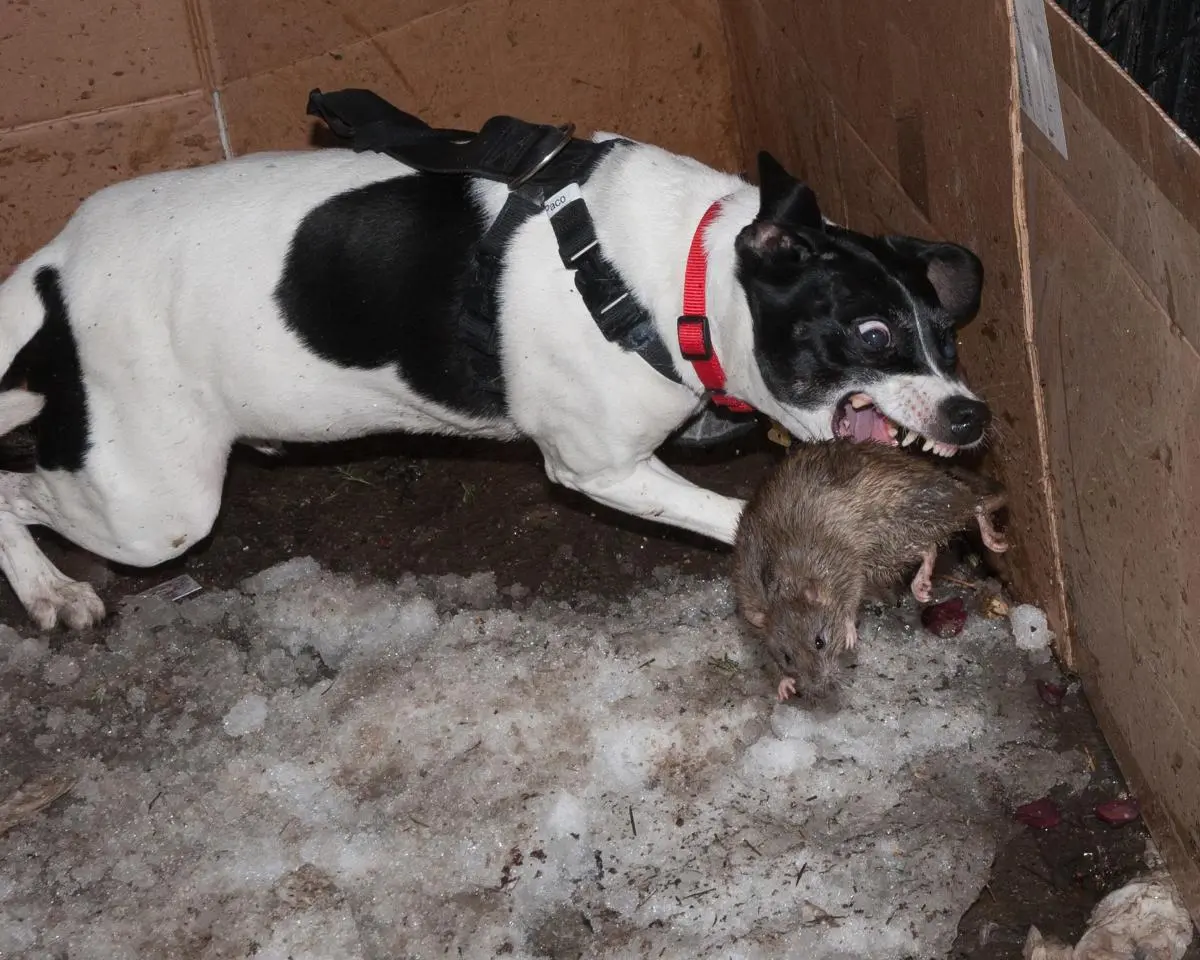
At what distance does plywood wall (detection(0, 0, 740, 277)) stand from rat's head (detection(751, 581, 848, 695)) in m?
2.19

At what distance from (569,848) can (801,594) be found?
87 centimetres

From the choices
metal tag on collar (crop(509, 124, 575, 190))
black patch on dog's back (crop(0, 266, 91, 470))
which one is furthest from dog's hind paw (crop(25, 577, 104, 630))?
metal tag on collar (crop(509, 124, 575, 190))

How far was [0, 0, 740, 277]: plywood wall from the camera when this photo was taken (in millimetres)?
4258

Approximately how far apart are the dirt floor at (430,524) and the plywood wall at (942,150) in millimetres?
987

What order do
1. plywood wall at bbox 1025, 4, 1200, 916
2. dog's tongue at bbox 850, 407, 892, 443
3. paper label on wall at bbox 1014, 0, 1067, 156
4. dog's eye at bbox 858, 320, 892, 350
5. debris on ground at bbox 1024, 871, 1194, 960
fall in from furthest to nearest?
dog's tongue at bbox 850, 407, 892, 443 < dog's eye at bbox 858, 320, 892, 350 < debris on ground at bbox 1024, 871, 1194, 960 < paper label on wall at bbox 1014, 0, 1067, 156 < plywood wall at bbox 1025, 4, 1200, 916

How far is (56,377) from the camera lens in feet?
11.8

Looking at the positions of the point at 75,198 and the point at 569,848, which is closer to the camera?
the point at 569,848

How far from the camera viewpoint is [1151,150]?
97.0 inches

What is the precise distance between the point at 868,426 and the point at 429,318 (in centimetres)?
117

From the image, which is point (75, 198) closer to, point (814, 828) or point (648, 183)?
point (648, 183)

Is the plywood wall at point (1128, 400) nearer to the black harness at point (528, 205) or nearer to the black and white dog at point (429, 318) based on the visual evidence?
the black and white dog at point (429, 318)

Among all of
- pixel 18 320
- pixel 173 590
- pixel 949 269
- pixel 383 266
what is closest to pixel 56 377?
pixel 18 320

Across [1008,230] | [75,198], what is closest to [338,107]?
[75,198]

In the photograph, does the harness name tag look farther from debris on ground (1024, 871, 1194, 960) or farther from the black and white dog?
debris on ground (1024, 871, 1194, 960)
